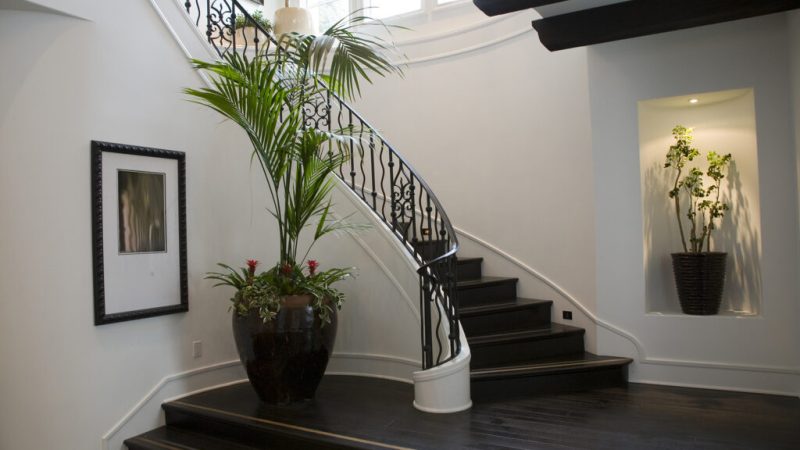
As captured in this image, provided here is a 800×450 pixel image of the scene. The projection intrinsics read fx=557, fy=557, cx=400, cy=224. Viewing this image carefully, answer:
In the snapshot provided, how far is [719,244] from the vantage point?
14.9 ft

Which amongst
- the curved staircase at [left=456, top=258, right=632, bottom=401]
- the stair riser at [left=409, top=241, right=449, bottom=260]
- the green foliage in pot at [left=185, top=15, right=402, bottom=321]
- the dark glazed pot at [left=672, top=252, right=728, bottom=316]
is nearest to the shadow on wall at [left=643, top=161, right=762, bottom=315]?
the dark glazed pot at [left=672, top=252, right=728, bottom=316]

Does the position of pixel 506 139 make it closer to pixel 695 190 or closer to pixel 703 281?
pixel 695 190

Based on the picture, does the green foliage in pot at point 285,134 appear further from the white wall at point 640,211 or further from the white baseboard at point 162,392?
the white wall at point 640,211

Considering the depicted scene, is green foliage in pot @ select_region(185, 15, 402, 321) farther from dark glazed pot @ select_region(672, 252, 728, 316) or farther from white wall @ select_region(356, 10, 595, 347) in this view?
dark glazed pot @ select_region(672, 252, 728, 316)

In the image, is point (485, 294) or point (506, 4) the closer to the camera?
point (506, 4)

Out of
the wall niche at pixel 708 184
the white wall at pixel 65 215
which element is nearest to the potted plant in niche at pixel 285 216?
the white wall at pixel 65 215

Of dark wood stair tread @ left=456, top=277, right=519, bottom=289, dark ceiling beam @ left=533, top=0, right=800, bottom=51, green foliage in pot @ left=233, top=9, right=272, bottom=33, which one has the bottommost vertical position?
dark wood stair tread @ left=456, top=277, right=519, bottom=289

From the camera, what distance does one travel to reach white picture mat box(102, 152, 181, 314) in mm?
3824

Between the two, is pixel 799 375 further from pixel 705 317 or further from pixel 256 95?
pixel 256 95

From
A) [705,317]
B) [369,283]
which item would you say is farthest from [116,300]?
[705,317]

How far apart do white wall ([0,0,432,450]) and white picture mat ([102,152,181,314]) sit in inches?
4.7

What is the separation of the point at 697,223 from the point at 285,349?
3478 millimetres

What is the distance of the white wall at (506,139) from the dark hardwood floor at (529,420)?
98cm

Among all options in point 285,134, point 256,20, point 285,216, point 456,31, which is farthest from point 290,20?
point 285,216
